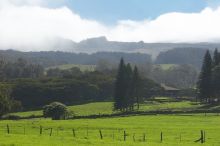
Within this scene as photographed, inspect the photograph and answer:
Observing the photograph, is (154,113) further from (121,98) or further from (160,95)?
(160,95)

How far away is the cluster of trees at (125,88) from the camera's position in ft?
431

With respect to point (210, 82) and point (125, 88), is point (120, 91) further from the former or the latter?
point (210, 82)

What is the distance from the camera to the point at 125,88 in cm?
13362

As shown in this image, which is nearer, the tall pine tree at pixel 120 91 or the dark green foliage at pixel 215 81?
the dark green foliage at pixel 215 81

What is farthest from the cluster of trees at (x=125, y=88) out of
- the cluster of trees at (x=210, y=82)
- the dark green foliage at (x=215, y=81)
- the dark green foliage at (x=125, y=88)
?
the dark green foliage at (x=215, y=81)

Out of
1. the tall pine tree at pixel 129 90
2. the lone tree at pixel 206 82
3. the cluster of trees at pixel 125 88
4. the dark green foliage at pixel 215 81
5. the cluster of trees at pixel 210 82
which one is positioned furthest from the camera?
the tall pine tree at pixel 129 90

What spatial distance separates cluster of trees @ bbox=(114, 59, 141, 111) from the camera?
13125 cm

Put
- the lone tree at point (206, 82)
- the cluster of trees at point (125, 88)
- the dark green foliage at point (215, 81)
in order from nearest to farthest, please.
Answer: the dark green foliage at point (215, 81) < the lone tree at point (206, 82) < the cluster of trees at point (125, 88)

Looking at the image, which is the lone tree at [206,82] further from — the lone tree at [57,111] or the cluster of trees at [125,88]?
the lone tree at [57,111]

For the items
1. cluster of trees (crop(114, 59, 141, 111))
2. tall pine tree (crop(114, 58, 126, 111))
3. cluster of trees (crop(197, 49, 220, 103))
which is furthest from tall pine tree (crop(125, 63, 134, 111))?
cluster of trees (crop(197, 49, 220, 103))

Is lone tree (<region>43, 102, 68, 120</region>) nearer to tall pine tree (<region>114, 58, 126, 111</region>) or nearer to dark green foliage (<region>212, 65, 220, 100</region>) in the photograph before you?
tall pine tree (<region>114, 58, 126, 111</region>)

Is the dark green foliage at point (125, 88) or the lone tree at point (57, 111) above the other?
the dark green foliage at point (125, 88)

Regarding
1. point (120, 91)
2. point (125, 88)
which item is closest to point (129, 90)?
point (125, 88)

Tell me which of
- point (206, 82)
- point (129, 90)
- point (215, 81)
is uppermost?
point (215, 81)
